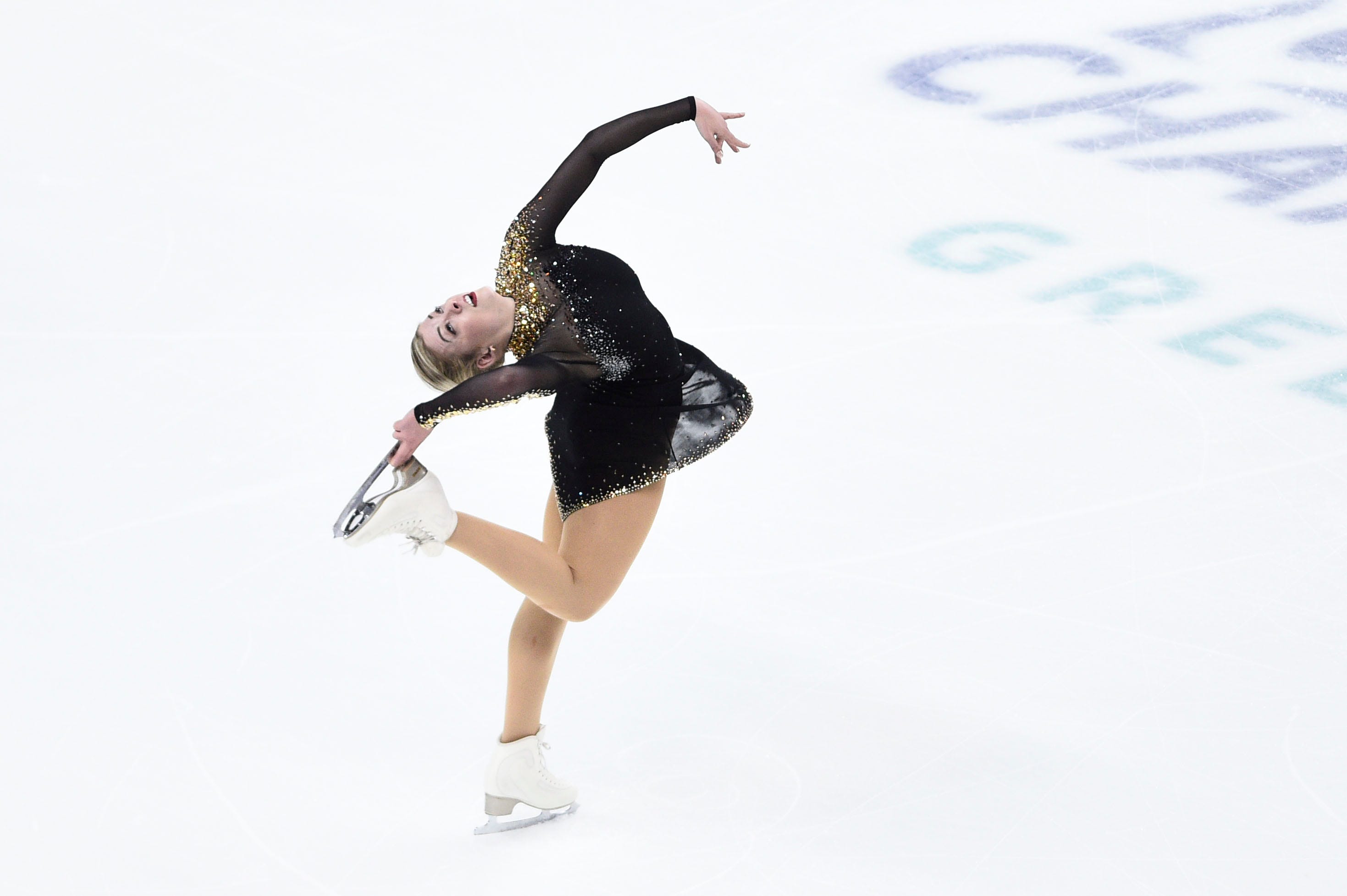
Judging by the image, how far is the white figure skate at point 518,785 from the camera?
2.90 metres

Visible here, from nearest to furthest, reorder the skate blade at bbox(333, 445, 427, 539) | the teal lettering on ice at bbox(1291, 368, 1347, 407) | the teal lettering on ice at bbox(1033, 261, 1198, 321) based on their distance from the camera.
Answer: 1. the skate blade at bbox(333, 445, 427, 539)
2. the teal lettering on ice at bbox(1291, 368, 1347, 407)
3. the teal lettering on ice at bbox(1033, 261, 1198, 321)

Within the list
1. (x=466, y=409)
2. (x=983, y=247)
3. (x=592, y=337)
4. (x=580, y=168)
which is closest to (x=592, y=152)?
(x=580, y=168)

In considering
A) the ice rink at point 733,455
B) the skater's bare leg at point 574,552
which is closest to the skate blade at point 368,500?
the skater's bare leg at point 574,552

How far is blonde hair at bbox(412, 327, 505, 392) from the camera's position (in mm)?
2729

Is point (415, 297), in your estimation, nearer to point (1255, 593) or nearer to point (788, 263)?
point (788, 263)

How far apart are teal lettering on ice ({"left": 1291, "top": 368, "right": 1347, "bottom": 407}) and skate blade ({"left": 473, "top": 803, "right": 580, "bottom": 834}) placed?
2.60 meters

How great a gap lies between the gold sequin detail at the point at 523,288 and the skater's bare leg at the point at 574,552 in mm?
345

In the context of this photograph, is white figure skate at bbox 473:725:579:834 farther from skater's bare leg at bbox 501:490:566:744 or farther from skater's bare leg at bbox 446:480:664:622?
skater's bare leg at bbox 446:480:664:622

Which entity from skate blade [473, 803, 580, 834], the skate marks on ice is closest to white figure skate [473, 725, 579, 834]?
skate blade [473, 803, 580, 834]

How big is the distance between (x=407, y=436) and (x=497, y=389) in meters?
0.18

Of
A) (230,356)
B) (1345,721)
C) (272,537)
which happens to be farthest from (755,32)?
(1345,721)

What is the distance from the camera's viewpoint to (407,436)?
251cm

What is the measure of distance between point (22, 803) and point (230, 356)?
6.17 ft

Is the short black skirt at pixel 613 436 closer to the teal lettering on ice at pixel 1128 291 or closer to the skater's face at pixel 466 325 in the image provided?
the skater's face at pixel 466 325
